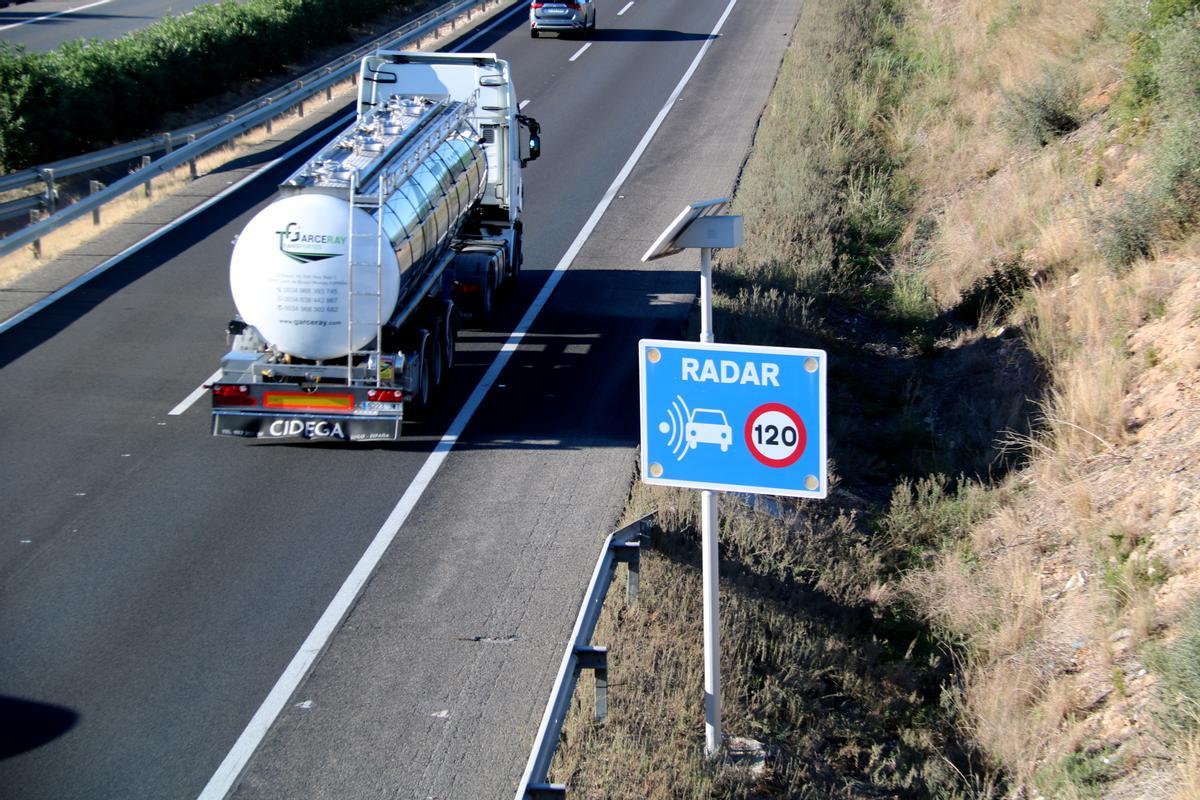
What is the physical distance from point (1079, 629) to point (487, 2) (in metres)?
37.0

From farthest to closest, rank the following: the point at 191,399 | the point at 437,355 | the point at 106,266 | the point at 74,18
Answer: the point at 74,18
the point at 106,266
the point at 437,355
the point at 191,399

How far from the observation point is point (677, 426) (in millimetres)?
6520

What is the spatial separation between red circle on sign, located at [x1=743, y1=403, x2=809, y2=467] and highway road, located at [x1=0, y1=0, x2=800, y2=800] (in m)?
2.70

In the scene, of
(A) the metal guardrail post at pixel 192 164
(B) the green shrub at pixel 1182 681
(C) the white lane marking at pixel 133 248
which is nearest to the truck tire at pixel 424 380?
(C) the white lane marking at pixel 133 248

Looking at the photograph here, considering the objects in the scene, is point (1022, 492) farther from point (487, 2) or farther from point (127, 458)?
point (487, 2)

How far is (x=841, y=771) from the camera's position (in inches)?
307

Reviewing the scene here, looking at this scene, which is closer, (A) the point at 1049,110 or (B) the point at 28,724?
(B) the point at 28,724

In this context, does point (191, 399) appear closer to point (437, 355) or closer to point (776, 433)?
point (437, 355)

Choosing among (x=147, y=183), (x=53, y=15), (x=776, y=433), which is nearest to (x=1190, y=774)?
(x=776, y=433)

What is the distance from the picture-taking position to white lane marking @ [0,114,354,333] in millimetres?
16062

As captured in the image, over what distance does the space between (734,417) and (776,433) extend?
9.7 inches

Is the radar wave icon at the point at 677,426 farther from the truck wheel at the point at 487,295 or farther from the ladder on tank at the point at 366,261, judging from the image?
the truck wheel at the point at 487,295

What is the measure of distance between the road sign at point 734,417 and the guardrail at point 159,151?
14.1 metres

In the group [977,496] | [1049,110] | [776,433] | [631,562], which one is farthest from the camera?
[1049,110]
